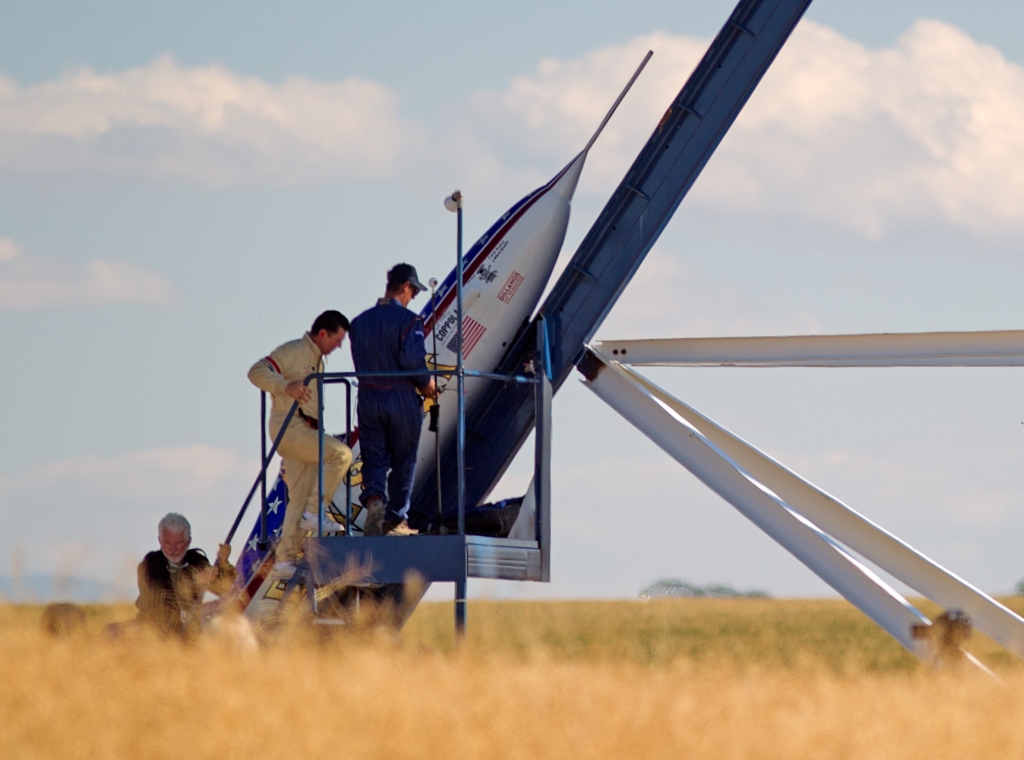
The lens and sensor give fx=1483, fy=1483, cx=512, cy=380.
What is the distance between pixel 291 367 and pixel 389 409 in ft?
2.92

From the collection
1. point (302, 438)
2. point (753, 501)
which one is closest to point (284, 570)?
point (302, 438)

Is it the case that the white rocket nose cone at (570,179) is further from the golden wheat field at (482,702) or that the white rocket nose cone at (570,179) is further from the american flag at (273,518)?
the golden wheat field at (482,702)

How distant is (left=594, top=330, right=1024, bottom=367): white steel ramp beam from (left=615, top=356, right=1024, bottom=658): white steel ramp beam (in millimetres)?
315

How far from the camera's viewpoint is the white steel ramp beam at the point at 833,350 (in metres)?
12.5

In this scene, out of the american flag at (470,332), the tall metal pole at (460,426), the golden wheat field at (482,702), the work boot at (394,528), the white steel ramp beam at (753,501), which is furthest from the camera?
the american flag at (470,332)

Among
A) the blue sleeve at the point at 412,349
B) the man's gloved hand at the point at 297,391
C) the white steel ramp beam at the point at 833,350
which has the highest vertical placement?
the white steel ramp beam at the point at 833,350

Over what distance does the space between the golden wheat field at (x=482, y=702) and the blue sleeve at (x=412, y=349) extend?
9.12 feet

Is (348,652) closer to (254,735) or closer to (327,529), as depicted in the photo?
(254,735)

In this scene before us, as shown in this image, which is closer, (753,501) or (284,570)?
(284,570)

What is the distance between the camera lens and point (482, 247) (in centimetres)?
1420

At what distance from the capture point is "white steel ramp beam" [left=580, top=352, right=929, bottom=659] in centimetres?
1212

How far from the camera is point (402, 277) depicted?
1197 cm

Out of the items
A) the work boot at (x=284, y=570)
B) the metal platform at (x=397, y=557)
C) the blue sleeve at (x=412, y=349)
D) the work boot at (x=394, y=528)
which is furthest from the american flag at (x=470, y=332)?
the work boot at (x=284, y=570)

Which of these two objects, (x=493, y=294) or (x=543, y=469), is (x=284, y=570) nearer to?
(x=543, y=469)
